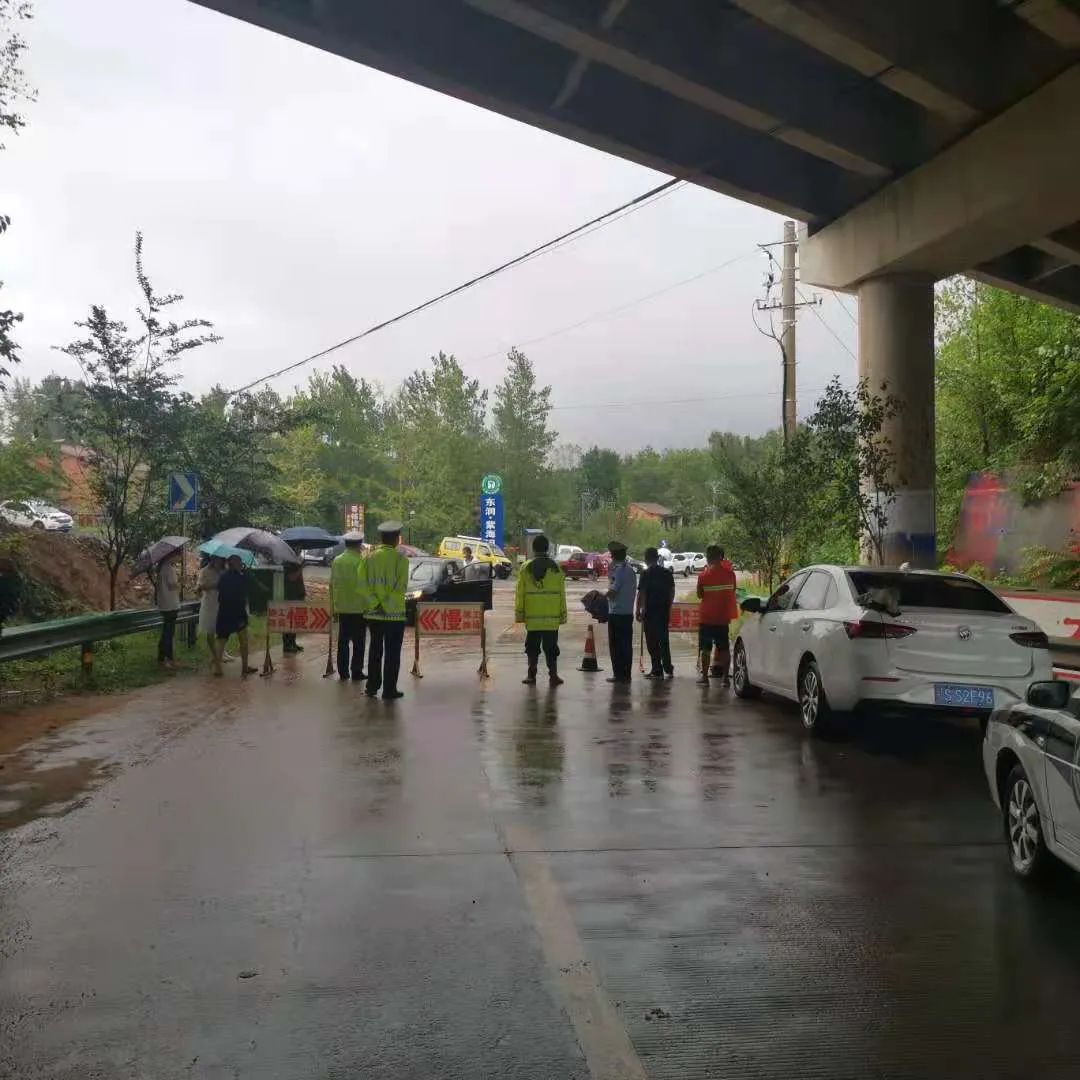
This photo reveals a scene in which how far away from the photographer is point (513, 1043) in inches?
158

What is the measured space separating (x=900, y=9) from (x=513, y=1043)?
12.1m

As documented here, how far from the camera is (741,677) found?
45.5ft

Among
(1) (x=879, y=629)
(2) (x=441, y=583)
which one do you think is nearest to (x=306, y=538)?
(2) (x=441, y=583)

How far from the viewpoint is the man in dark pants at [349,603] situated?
49.0 feet

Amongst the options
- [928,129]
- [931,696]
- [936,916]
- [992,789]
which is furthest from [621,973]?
[928,129]

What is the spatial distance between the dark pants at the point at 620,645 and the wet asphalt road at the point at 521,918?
537 cm

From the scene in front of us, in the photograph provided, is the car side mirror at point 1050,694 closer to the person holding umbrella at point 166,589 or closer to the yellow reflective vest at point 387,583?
the yellow reflective vest at point 387,583

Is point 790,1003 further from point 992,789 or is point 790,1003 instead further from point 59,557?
point 59,557

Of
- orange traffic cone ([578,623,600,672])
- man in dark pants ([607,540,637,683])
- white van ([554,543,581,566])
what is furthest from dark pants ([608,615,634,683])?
white van ([554,543,581,566])

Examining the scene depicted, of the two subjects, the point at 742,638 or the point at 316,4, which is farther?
the point at 742,638

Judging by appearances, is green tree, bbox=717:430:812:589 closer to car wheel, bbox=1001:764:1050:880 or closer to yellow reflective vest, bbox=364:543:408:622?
yellow reflective vest, bbox=364:543:408:622

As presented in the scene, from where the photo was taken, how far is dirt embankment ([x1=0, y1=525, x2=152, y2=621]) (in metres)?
20.1

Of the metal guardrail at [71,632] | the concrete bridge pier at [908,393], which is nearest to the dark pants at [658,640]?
the concrete bridge pier at [908,393]

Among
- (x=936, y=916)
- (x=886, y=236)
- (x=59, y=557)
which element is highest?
(x=886, y=236)
